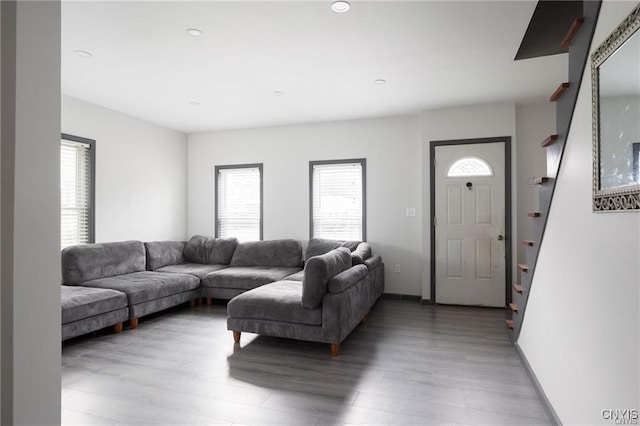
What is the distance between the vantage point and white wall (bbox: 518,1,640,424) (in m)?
1.34

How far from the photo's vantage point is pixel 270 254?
533 cm

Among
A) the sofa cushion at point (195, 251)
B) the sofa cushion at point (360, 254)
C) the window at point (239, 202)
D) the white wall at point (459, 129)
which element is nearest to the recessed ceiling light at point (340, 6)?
the sofa cushion at point (360, 254)

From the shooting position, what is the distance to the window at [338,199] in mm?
5357

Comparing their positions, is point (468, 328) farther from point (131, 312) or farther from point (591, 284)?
point (131, 312)

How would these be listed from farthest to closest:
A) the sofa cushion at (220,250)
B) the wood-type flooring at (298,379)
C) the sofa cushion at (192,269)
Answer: the sofa cushion at (220,250)
the sofa cushion at (192,269)
the wood-type flooring at (298,379)

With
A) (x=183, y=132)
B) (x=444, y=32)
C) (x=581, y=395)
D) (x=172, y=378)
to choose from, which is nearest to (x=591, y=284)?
(x=581, y=395)

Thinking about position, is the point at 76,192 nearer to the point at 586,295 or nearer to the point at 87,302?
the point at 87,302

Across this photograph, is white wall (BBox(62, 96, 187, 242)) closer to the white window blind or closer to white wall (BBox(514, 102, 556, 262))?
the white window blind

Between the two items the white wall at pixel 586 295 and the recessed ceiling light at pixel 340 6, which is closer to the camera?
the white wall at pixel 586 295

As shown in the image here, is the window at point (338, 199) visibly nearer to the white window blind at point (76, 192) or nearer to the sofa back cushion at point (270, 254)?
the sofa back cushion at point (270, 254)

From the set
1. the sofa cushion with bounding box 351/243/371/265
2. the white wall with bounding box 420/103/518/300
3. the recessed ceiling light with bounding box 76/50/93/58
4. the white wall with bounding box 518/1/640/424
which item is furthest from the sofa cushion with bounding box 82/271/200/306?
the white wall with bounding box 518/1/640/424

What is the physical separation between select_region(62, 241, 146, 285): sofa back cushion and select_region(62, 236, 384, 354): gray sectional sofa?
10 millimetres

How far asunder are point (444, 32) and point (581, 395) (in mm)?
2608

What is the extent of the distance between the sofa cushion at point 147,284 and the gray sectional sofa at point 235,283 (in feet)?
0.03
